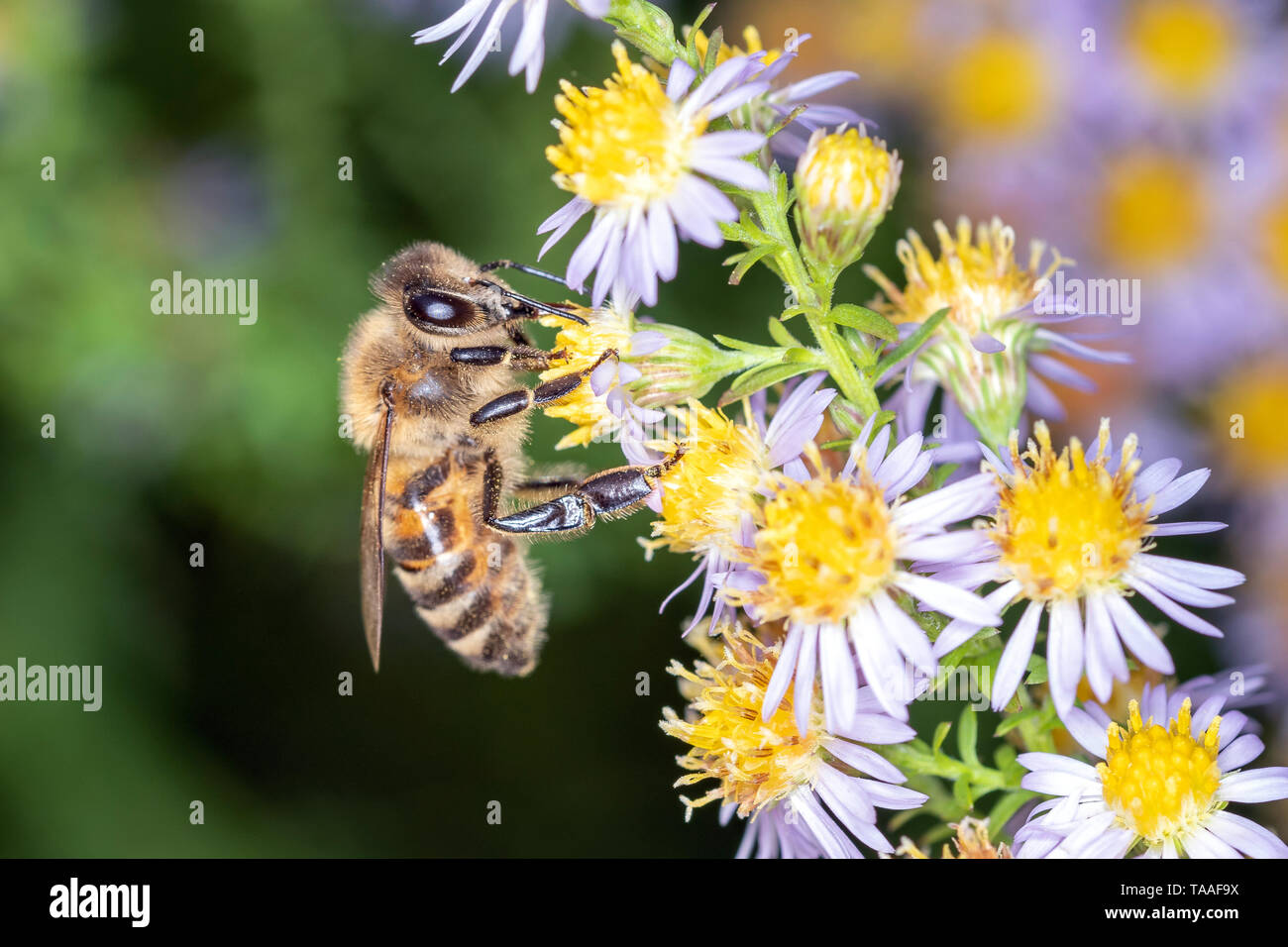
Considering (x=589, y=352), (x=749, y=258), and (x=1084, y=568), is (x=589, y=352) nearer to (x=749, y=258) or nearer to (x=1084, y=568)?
(x=749, y=258)

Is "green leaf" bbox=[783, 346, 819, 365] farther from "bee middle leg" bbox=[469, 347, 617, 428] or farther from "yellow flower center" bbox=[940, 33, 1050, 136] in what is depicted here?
"yellow flower center" bbox=[940, 33, 1050, 136]

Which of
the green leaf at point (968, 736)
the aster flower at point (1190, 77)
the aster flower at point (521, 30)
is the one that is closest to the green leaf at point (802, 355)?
the aster flower at point (521, 30)

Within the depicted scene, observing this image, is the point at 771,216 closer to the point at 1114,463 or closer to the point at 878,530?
the point at 878,530

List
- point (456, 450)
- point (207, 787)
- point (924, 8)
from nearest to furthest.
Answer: point (456, 450) → point (207, 787) → point (924, 8)

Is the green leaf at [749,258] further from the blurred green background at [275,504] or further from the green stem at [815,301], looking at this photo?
the blurred green background at [275,504]

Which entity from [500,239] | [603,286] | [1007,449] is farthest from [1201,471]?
[500,239]

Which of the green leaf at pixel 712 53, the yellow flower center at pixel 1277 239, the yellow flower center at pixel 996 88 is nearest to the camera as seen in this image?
the green leaf at pixel 712 53

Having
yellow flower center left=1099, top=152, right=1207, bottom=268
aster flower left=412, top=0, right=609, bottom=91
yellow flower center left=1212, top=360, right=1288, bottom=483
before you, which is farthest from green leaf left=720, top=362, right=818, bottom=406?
yellow flower center left=1099, top=152, right=1207, bottom=268

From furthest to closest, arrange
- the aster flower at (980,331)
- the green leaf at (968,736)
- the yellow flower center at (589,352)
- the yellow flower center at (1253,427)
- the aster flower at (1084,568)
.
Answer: the yellow flower center at (1253,427) → the aster flower at (980,331) → the yellow flower center at (589,352) → the green leaf at (968,736) → the aster flower at (1084,568)
